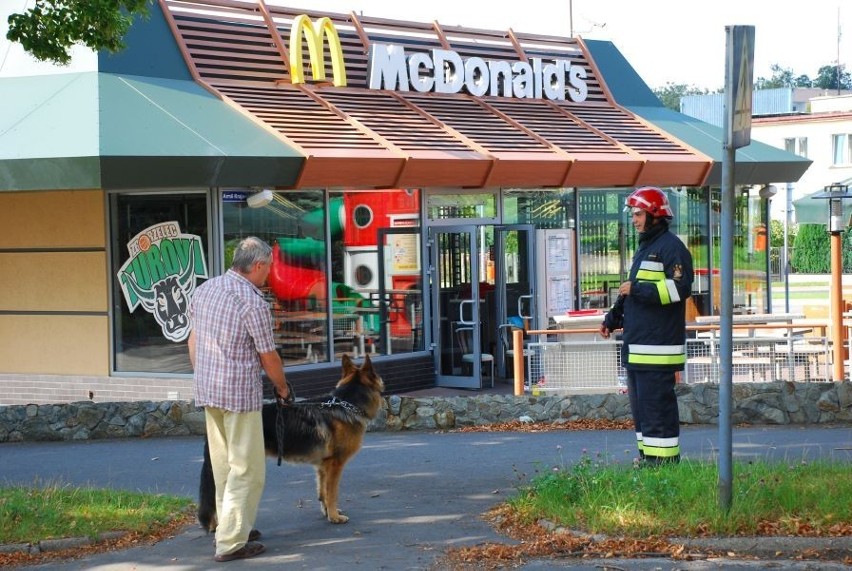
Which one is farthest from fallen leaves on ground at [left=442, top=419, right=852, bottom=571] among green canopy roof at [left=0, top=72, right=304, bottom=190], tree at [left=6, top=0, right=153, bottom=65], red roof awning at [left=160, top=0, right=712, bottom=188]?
red roof awning at [left=160, top=0, right=712, bottom=188]

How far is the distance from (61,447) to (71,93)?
14.5 feet

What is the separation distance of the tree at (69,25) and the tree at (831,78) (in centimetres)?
10609

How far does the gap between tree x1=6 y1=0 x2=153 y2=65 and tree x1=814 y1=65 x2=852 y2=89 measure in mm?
106091

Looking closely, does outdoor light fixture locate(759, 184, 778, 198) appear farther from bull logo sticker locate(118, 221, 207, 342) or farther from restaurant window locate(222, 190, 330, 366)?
bull logo sticker locate(118, 221, 207, 342)

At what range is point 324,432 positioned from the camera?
776 cm

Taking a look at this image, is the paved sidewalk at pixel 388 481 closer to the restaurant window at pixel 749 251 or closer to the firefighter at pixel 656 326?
the firefighter at pixel 656 326

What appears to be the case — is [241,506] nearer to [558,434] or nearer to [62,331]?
[558,434]

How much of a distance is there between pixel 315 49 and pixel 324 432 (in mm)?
9252

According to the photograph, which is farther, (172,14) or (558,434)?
(172,14)

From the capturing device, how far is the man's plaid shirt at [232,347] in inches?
274

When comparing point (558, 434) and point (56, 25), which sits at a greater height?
point (56, 25)

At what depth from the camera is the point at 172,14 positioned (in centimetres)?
1553

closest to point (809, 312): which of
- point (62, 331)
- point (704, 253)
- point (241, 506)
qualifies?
point (704, 253)

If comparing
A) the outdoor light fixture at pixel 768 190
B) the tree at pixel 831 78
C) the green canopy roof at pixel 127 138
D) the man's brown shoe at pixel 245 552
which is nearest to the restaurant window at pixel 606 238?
the outdoor light fixture at pixel 768 190
